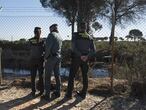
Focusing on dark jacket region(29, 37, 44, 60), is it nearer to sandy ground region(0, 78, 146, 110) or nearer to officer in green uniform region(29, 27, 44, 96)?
officer in green uniform region(29, 27, 44, 96)

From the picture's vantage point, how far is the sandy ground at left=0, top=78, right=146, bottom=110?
11.7 m

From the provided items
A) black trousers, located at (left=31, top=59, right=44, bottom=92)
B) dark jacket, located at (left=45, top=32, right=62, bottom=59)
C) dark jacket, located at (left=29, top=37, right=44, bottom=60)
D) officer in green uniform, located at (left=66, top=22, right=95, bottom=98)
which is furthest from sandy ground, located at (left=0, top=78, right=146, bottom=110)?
dark jacket, located at (left=45, top=32, right=62, bottom=59)

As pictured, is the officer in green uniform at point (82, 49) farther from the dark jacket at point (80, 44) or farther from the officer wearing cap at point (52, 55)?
the officer wearing cap at point (52, 55)

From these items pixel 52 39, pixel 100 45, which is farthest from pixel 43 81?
pixel 100 45

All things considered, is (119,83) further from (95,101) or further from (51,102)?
(51,102)

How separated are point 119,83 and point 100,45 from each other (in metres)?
A: 8.36

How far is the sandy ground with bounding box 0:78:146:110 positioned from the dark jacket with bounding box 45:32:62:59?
53.3 inches

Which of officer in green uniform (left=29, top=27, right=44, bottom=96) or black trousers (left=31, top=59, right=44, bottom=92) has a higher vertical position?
officer in green uniform (left=29, top=27, right=44, bottom=96)

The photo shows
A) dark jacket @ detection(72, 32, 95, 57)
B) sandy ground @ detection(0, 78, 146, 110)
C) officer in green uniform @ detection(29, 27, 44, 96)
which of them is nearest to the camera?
sandy ground @ detection(0, 78, 146, 110)

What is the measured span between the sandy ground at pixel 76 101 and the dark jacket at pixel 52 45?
1353 millimetres

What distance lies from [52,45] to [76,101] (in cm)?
175

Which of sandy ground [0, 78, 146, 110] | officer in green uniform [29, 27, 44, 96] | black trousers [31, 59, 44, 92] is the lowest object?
sandy ground [0, 78, 146, 110]

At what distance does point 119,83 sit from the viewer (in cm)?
1382

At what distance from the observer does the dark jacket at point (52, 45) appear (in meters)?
11.8
